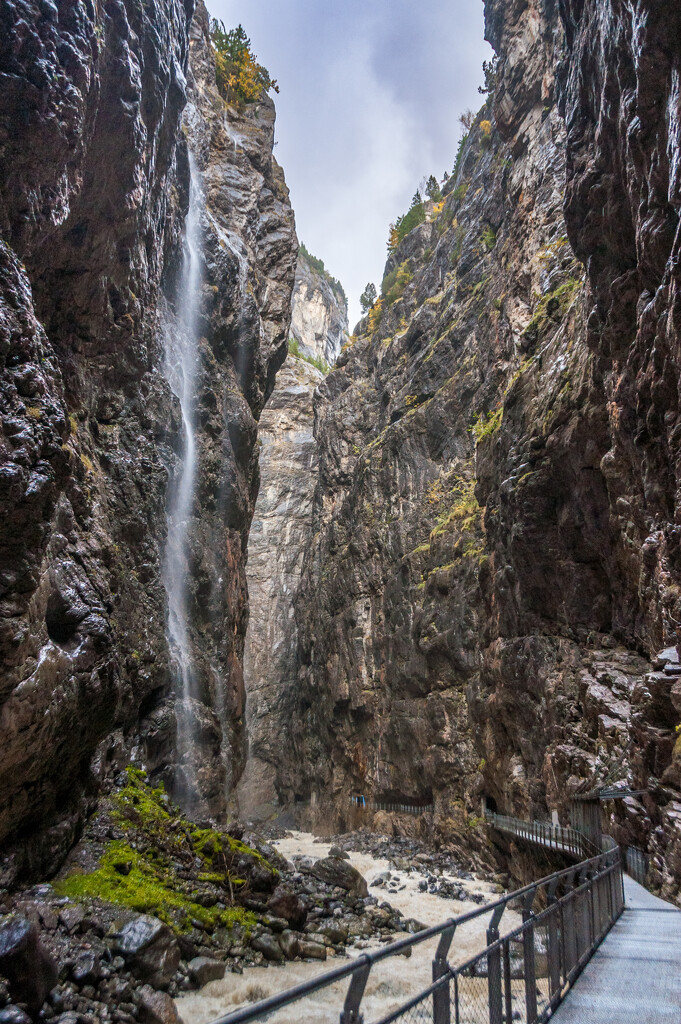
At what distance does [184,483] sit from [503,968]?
1911 centimetres

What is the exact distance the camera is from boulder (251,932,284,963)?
941cm

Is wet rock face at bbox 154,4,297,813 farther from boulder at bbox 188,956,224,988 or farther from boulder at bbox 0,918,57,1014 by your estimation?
boulder at bbox 0,918,57,1014

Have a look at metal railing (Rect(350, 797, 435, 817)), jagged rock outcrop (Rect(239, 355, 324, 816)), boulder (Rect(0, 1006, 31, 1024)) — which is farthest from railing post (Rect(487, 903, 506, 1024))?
jagged rock outcrop (Rect(239, 355, 324, 816))

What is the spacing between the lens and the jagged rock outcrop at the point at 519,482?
10109 mm

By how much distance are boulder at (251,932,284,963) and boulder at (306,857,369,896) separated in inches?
217

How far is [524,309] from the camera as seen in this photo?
77.5 ft

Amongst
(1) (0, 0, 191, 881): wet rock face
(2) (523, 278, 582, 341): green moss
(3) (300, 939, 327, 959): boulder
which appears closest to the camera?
(1) (0, 0, 191, 881): wet rock face

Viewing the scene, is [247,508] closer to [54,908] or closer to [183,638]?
[183,638]

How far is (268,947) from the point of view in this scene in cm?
A: 945

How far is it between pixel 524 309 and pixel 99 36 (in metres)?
17.3

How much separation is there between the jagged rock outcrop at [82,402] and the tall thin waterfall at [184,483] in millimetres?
1046

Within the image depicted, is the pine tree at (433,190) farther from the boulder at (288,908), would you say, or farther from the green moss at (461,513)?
the boulder at (288,908)

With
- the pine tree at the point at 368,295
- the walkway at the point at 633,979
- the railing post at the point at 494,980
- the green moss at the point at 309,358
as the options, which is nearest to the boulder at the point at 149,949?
the walkway at the point at 633,979

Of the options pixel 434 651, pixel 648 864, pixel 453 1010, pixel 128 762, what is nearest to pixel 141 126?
pixel 128 762
